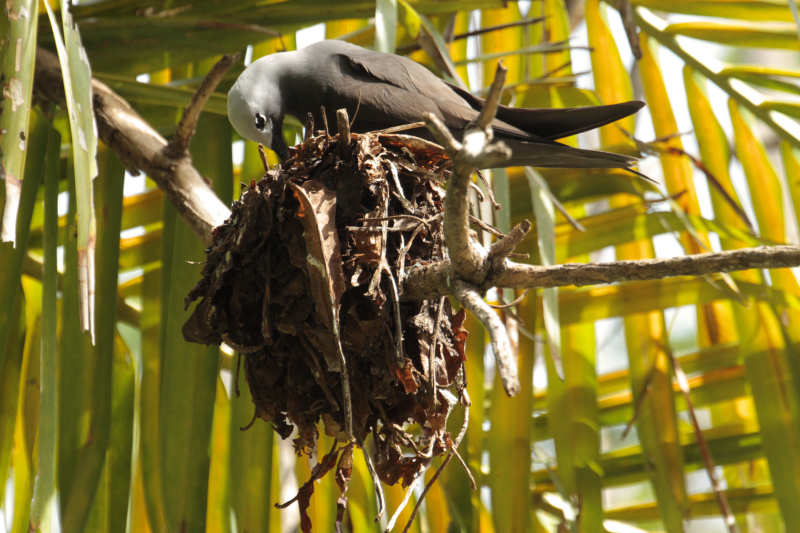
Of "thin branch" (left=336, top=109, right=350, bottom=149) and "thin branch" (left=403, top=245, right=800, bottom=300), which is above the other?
"thin branch" (left=336, top=109, right=350, bottom=149)

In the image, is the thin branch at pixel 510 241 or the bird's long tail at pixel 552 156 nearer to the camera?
the thin branch at pixel 510 241

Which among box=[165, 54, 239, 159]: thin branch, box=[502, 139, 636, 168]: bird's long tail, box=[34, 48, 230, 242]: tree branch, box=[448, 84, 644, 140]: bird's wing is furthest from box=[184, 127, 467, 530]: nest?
box=[448, 84, 644, 140]: bird's wing

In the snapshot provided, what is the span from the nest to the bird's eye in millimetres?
672

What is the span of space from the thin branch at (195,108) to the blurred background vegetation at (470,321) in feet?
0.79

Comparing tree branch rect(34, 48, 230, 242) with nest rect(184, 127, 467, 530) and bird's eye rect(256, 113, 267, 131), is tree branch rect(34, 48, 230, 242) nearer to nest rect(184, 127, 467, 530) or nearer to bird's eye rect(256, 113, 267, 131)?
nest rect(184, 127, 467, 530)

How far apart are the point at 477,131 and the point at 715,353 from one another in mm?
1965

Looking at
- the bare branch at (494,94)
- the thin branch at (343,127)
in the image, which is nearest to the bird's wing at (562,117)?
Result: the thin branch at (343,127)

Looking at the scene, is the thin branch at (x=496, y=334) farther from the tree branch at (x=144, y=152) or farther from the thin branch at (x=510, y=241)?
the tree branch at (x=144, y=152)

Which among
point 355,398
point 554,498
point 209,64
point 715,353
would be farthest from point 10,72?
point 715,353

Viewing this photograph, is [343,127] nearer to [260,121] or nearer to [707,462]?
[260,121]

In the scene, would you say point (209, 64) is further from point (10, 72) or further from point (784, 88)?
point (784, 88)

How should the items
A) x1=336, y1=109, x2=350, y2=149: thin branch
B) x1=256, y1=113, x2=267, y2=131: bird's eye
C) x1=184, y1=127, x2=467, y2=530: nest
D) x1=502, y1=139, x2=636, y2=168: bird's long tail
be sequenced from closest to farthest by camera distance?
x1=184, y1=127, x2=467, y2=530: nest, x1=336, y1=109, x2=350, y2=149: thin branch, x1=502, y1=139, x2=636, y2=168: bird's long tail, x1=256, y1=113, x2=267, y2=131: bird's eye

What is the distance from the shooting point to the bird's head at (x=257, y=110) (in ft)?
9.42

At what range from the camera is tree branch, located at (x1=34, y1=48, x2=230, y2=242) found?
8.36 ft
